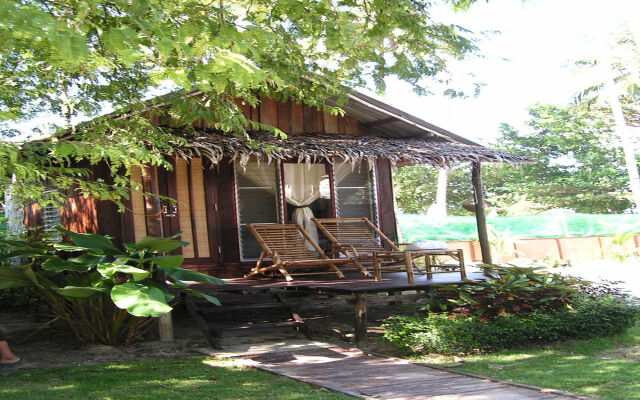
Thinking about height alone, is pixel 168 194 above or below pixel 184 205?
above

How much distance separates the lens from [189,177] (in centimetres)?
1019

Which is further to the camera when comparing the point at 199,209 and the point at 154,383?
the point at 199,209

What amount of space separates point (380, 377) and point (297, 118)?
6.18m

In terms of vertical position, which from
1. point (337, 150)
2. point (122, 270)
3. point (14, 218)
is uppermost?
point (337, 150)

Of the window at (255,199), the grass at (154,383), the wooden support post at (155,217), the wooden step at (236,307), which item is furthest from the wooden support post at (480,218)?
the grass at (154,383)

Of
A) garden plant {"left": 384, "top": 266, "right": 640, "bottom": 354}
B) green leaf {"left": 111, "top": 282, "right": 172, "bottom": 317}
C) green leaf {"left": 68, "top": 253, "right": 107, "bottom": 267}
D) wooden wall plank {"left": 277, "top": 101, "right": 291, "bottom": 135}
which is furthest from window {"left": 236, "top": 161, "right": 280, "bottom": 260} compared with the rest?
green leaf {"left": 111, "top": 282, "right": 172, "bottom": 317}

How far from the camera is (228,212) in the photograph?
33.9 ft

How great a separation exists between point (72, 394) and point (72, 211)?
512 cm

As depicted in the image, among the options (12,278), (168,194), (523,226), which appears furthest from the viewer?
(523,226)

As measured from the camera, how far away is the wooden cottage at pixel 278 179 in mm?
9398

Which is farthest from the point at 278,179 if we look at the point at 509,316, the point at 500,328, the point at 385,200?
the point at 500,328

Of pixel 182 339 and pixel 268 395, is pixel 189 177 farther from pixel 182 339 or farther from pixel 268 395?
pixel 268 395

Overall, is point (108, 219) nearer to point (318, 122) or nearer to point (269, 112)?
point (269, 112)

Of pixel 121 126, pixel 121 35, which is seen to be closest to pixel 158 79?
pixel 121 35
